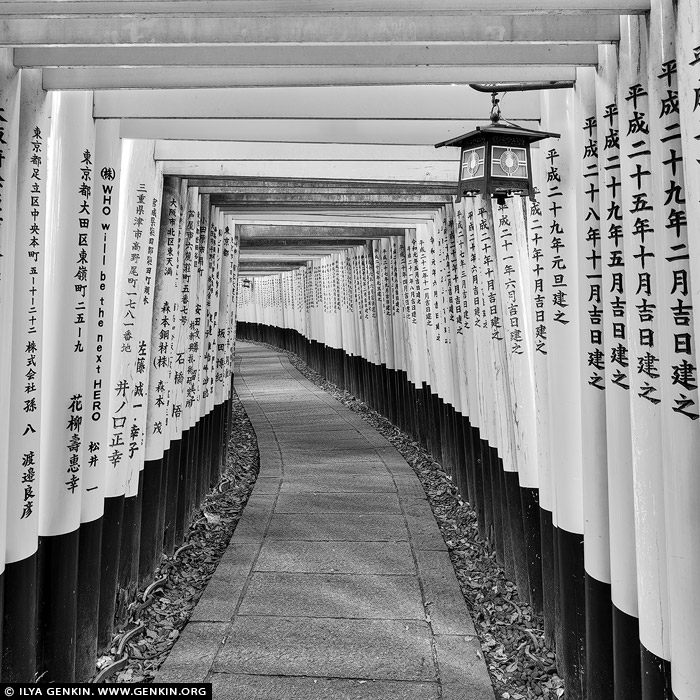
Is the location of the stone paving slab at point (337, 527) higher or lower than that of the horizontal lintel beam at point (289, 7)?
lower

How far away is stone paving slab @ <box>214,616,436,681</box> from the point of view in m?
3.92

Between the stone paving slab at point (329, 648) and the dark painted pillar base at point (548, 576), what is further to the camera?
the dark painted pillar base at point (548, 576)

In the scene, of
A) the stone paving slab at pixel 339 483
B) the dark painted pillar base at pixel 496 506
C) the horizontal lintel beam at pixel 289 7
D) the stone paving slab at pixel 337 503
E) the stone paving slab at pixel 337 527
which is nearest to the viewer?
the horizontal lintel beam at pixel 289 7

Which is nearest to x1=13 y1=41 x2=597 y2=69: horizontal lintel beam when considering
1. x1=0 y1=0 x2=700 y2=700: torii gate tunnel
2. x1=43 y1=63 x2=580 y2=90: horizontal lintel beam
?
x1=0 y1=0 x2=700 y2=700: torii gate tunnel

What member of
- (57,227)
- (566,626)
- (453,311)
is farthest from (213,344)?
(566,626)

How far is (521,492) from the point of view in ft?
16.0

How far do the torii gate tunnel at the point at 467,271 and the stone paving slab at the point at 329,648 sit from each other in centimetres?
86

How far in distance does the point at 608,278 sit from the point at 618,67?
888 mm

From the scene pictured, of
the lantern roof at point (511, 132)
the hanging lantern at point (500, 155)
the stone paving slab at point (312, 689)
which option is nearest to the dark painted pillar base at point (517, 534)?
the stone paving slab at point (312, 689)

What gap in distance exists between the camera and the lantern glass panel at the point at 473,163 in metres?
3.48

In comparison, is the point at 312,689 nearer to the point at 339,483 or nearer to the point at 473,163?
the point at 473,163

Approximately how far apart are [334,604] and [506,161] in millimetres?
3379

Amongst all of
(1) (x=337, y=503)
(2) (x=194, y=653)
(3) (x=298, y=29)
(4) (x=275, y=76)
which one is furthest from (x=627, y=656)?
(1) (x=337, y=503)

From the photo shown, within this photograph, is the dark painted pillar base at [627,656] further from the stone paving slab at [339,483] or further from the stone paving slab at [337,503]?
the stone paving slab at [339,483]
